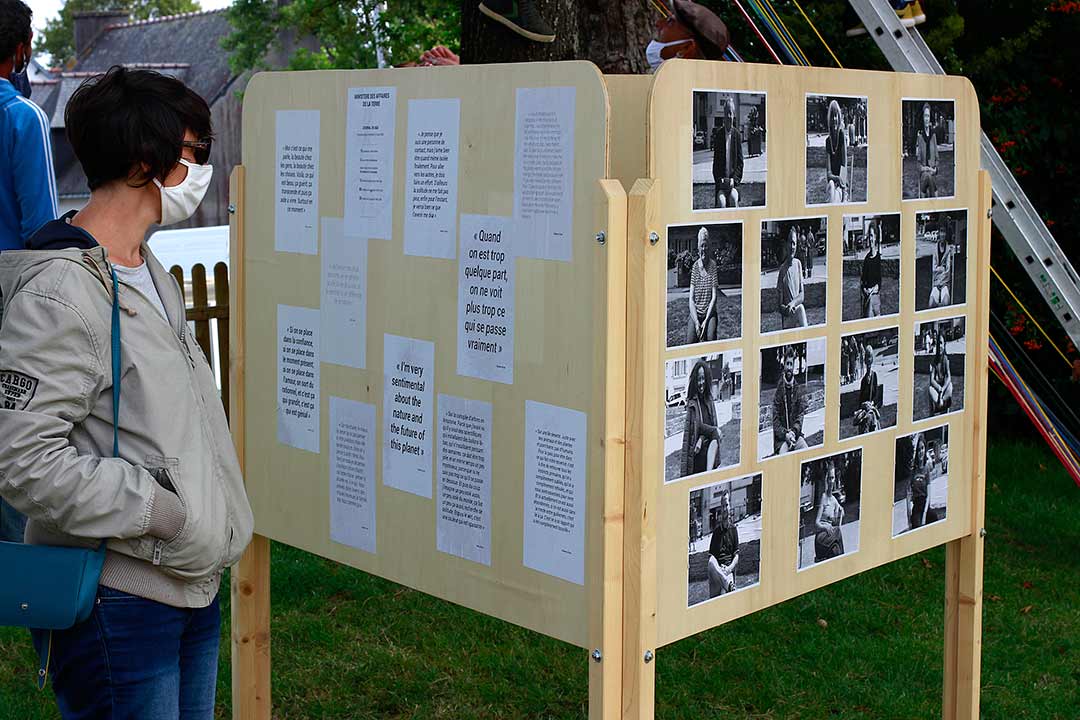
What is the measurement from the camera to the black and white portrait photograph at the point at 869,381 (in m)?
3.01

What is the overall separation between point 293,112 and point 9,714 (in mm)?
2306

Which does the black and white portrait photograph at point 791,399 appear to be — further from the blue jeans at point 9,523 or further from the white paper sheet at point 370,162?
the blue jeans at point 9,523

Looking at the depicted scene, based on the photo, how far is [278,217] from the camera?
10.6 ft

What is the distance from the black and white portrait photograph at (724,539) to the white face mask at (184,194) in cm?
112

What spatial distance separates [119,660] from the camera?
2.28 meters

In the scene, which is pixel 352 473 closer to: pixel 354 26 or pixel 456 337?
pixel 456 337

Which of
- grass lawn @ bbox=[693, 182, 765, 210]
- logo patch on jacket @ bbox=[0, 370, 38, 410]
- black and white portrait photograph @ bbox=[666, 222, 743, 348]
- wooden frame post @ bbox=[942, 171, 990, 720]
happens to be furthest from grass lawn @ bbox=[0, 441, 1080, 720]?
logo patch on jacket @ bbox=[0, 370, 38, 410]

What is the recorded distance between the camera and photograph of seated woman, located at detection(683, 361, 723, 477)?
2586 millimetres

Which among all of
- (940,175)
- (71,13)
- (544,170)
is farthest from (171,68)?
(544,170)

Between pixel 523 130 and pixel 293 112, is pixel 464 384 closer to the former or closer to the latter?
pixel 523 130

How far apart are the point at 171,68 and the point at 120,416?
52840 millimetres

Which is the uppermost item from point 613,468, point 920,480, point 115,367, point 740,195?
point 740,195

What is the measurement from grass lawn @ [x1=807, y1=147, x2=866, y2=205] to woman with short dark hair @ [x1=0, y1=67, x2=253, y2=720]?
1.25 m

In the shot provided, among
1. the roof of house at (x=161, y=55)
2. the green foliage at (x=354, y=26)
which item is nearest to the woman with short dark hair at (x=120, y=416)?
the green foliage at (x=354, y=26)
